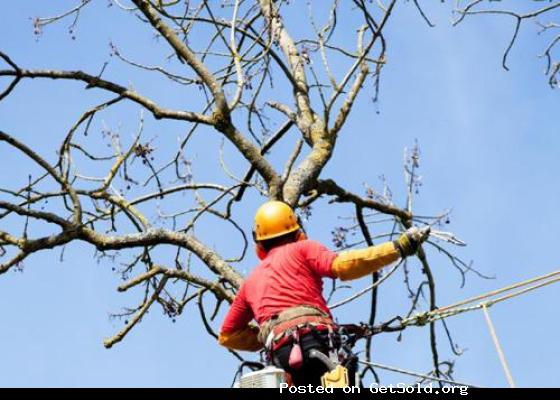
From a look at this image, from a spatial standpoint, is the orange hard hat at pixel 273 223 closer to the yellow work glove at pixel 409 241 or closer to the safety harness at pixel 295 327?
the safety harness at pixel 295 327

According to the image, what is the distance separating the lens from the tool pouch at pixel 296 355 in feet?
17.1

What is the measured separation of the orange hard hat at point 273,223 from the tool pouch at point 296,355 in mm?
769

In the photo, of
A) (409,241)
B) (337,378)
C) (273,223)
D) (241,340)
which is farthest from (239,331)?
(409,241)

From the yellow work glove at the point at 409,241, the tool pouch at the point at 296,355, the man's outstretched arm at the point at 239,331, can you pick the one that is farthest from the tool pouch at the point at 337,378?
the man's outstretched arm at the point at 239,331

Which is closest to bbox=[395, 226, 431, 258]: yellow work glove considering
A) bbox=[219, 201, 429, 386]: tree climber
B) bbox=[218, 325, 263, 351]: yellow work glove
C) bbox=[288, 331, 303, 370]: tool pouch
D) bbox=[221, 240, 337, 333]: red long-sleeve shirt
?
bbox=[219, 201, 429, 386]: tree climber

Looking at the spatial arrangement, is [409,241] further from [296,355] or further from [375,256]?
[296,355]

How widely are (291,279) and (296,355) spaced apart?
464 mm

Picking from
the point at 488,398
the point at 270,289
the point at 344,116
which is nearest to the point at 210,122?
the point at 344,116

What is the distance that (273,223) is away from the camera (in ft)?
19.3

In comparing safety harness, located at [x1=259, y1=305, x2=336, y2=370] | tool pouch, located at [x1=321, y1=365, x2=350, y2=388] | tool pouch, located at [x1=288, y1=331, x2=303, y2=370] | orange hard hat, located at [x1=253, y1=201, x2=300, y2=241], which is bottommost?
tool pouch, located at [x1=321, y1=365, x2=350, y2=388]

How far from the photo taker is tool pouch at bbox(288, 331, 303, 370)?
5.22 m

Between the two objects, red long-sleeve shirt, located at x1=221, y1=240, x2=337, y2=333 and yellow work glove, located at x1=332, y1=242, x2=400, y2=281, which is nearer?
yellow work glove, located at x1=332, y1=242, x2=400, y2=281

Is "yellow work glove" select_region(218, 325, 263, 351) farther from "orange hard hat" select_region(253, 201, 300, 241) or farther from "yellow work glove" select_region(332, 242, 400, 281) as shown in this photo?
"yellow work glove" select_region(332, 242, 400, 281)

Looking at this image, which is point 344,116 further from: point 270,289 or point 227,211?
point 270,289
